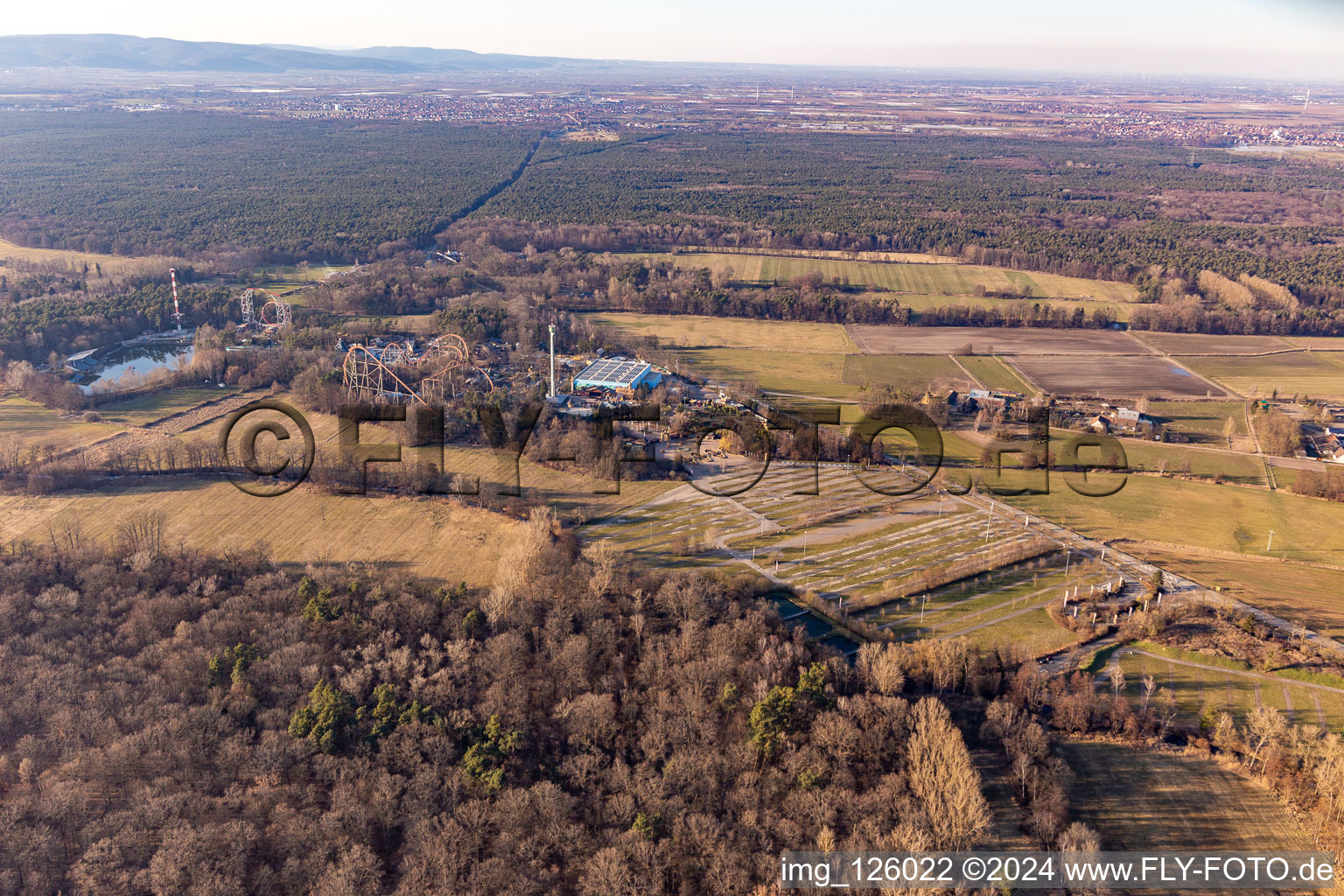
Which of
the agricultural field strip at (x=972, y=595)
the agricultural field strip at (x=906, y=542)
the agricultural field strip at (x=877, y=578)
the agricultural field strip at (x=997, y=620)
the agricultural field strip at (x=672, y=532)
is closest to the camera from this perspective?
the agricultural field strip at (x=997, y=620)

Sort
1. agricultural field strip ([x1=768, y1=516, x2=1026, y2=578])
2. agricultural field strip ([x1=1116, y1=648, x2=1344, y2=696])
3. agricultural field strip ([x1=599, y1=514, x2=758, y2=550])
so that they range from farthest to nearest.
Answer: agricultural field strip ([x1=599, y1=514, x2=758, y2=550]) < agricultural field strip ([x1=768, y1=516, x2=1026, y2=578]) < agricultural field strip ([x1=1116, y1=648, x2=1344, y2=696])

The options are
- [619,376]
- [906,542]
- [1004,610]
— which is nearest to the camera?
[1004,610]

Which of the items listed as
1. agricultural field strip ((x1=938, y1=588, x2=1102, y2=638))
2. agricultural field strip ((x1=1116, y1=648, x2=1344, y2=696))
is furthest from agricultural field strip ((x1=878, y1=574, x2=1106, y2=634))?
agricultural field strip ((x1=1116, y1=648, x2=1344, y2=696))

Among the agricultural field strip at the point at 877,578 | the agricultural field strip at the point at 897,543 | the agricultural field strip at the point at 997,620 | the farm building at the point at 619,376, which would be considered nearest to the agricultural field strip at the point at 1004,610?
the agricultural field strip at the point at 997,620

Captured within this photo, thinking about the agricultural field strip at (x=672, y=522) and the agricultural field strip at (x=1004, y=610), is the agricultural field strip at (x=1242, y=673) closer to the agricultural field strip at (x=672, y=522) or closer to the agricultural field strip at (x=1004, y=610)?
the agricultural field strip at (x=1004, y=610)

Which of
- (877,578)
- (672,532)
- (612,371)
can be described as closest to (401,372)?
(612,371)

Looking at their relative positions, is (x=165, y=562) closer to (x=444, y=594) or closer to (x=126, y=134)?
(x=444, y=594)

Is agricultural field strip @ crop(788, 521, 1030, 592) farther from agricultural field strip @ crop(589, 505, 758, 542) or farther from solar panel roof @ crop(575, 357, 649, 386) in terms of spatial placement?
solar panel roof @ crop(575, 357, 649, 386)

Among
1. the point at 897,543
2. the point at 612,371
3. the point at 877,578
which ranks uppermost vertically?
the point at 612,371

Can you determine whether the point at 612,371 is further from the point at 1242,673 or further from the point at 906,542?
the point at 1242,673
